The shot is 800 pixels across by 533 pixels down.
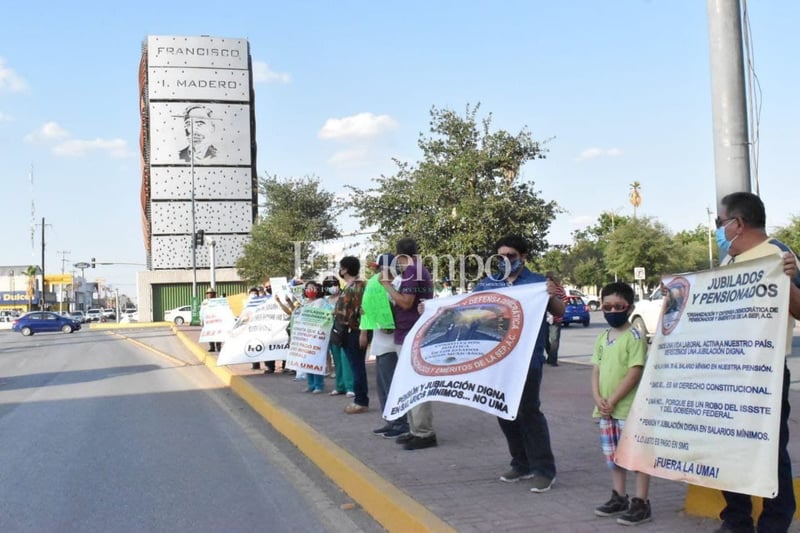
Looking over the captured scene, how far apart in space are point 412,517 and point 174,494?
2428 mm

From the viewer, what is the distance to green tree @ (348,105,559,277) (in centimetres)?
1500

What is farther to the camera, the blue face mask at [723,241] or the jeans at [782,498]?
the blue face mask at [723,241]

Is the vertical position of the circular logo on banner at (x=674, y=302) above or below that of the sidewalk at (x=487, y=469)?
above

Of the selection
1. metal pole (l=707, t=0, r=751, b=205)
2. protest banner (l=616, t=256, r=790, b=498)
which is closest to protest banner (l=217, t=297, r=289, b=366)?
metal pole (l=707, t=0, r=751, b=205)

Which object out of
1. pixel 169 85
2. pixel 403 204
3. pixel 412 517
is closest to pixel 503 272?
pixel 412 517

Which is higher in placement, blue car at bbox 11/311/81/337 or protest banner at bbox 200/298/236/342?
protest banner at bbox 200/298/236/342

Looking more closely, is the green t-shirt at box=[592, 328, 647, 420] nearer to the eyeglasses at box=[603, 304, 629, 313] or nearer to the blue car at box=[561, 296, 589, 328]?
the eyeglasses at box=[603, 304, 629, 313]

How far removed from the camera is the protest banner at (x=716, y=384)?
383 centimetres

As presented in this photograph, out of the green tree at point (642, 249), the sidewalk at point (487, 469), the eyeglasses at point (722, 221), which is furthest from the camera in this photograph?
the green tree at point (642, 249)

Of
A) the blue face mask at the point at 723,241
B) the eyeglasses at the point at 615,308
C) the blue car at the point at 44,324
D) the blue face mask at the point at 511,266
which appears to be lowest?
the blue car at the point at 44,324

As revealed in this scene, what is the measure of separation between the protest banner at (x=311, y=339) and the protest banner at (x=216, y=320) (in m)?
7.05

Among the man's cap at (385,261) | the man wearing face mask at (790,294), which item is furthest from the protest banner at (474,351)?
the man wearing face mask at (790,294)

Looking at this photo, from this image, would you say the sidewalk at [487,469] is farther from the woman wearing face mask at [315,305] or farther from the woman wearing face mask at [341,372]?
the woman wearing face mask at [315,305]

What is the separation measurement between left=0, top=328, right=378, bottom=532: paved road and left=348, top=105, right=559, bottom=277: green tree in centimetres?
496
